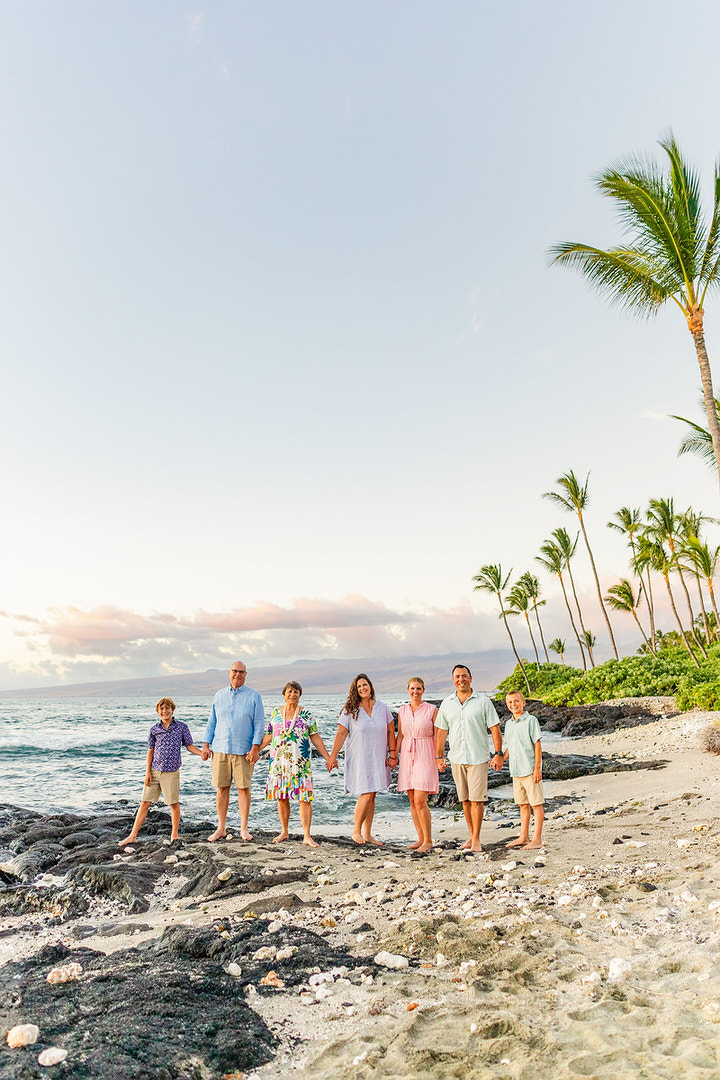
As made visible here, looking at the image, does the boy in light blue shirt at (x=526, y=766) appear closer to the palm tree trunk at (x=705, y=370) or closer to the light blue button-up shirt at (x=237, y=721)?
the light blue button-up shirt at (x=237, y=721)

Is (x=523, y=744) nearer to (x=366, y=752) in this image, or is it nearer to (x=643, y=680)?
(x=366, y=752)

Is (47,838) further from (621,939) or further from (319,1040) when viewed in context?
(621,939)

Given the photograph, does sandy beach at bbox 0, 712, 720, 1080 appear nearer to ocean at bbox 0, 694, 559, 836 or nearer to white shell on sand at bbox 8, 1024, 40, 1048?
white shell on sand at bbox 8, 1024, 40, 1048

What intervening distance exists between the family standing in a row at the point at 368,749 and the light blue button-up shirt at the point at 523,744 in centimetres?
1

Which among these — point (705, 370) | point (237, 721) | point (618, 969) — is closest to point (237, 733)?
point (237, 721)

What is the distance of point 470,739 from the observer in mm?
7898

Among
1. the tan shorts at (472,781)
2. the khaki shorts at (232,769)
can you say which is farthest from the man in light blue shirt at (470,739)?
the khaki shorts at (232,769)

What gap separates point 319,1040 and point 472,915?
75.6 inches

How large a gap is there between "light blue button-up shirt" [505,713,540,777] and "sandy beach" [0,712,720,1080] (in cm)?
91

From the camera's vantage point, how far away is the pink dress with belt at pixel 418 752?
8078 millimetres

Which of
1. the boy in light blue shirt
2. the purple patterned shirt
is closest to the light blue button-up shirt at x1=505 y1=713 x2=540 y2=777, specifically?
the boy in light blue shirt

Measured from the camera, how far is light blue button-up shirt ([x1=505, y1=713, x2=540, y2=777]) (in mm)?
A: 7844

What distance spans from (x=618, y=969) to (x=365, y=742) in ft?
14.6

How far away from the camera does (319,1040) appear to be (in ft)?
11.9
